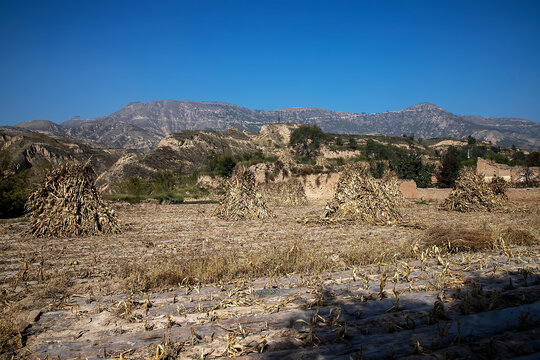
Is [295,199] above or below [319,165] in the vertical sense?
below

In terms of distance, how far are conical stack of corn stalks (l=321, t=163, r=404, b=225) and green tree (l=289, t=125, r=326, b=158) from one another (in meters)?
46.3

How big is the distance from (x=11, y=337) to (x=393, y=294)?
13.0 ft

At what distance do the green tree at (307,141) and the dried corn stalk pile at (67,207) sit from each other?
50278 millimetres

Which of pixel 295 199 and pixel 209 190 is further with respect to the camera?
pixel 209 190

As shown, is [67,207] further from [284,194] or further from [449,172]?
[449,172]

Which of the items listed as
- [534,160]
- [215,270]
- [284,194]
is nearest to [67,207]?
[215,270]

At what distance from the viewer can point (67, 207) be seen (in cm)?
987

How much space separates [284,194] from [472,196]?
33.9ft

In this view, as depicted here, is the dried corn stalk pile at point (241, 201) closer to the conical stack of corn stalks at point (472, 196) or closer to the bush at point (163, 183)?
the conical stack of corn stalks at point (472, 196)

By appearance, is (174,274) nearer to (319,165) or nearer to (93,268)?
(93,268)

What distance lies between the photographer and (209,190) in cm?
3027

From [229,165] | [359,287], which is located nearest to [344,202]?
[359,287]

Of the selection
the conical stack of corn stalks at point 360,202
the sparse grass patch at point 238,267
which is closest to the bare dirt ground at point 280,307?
the sparse grass patch at point 238,267

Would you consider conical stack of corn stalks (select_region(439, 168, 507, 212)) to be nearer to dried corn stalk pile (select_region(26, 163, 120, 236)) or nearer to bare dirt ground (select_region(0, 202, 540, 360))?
bare dirt ground (select_region(0, 202, 540, 360))
